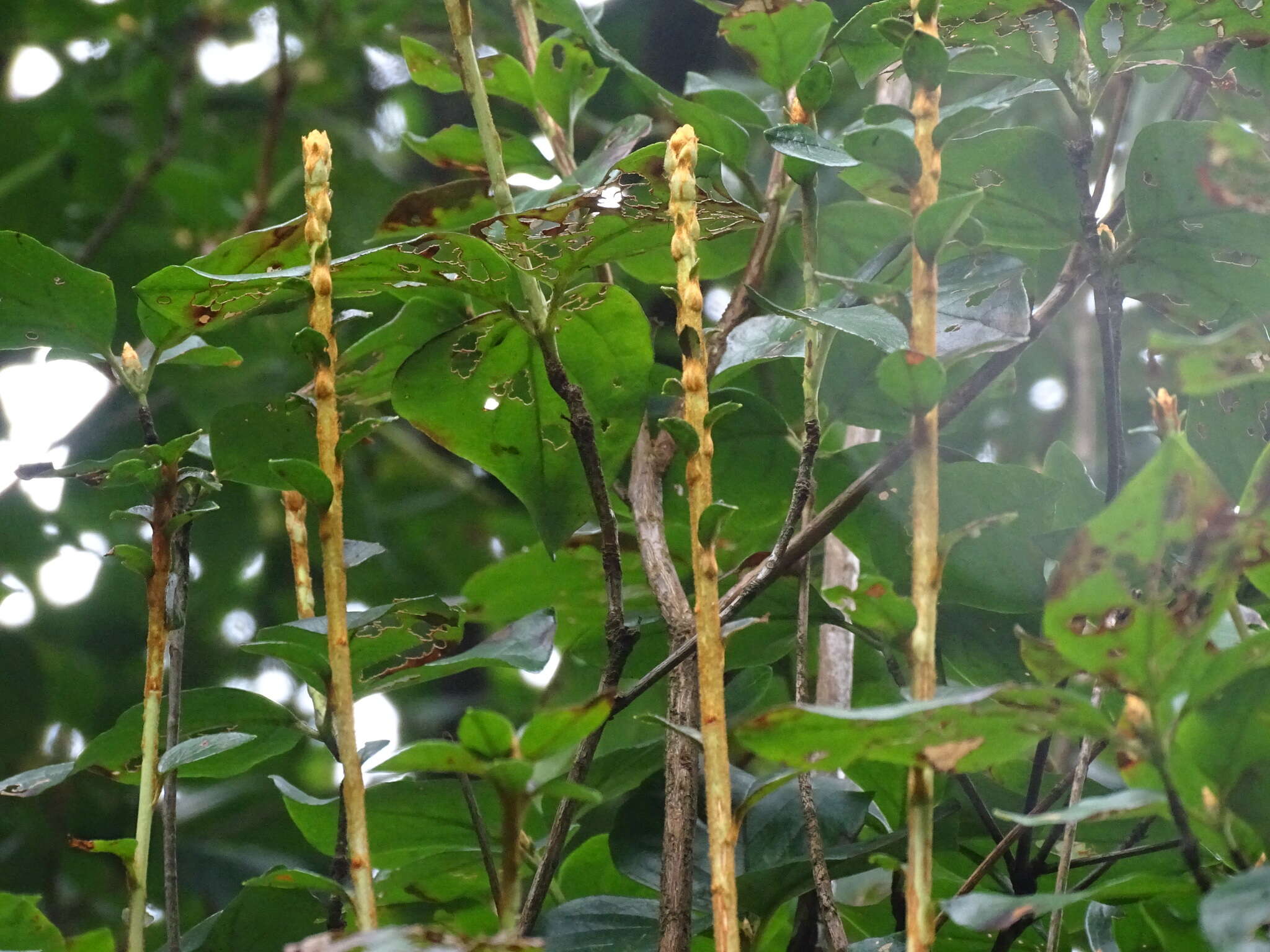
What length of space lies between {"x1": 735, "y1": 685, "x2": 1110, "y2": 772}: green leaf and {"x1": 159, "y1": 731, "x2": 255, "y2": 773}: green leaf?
0.84 ft

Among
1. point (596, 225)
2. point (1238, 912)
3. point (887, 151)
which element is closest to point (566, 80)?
point (596, 225)

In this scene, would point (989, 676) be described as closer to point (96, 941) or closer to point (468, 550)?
point (96, 941)

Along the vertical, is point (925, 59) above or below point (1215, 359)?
above

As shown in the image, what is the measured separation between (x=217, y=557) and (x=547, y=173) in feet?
2.13

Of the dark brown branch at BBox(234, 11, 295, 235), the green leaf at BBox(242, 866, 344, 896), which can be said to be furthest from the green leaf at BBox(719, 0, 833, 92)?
the dark brown branch at BBox(234, 11, 295, 235)

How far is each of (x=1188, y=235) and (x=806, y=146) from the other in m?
0.17

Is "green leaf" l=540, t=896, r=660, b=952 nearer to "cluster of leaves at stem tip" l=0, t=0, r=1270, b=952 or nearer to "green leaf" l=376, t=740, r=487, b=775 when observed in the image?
"cluster of leaves at stem tip" l=0, t=0, r=1270, b=952

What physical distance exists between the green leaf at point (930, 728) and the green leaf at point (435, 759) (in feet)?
0.21

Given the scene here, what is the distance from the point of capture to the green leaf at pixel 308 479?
337mm

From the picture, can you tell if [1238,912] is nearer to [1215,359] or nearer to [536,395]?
[1215,359]

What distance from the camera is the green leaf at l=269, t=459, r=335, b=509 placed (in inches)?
13.3

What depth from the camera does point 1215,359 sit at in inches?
12.4

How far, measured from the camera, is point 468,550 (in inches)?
55.5

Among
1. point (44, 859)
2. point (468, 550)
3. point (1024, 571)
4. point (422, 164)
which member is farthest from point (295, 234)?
point (422, 164)
